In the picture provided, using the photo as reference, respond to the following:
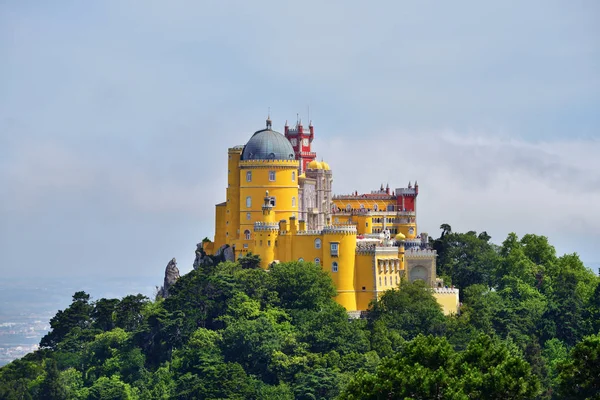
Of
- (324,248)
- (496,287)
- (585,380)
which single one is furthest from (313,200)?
(585,380)

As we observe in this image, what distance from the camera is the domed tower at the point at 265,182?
111 meters

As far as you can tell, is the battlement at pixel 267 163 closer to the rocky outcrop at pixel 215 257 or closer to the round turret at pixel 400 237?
the rocky outcrop at pixel 215 257

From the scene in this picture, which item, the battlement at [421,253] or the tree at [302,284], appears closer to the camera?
the tree at [302,284]

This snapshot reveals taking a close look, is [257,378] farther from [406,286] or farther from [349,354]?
[406,286]

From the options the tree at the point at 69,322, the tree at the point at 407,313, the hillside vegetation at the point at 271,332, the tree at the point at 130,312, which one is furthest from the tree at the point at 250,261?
the tree at the point at 69,322

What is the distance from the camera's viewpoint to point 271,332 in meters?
104

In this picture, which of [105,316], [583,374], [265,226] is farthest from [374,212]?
[583,374]

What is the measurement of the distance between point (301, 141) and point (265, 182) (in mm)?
14084

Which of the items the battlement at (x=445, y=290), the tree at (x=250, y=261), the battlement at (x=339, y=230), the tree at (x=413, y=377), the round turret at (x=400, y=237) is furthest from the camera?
the round turret at (x=400, y=237)

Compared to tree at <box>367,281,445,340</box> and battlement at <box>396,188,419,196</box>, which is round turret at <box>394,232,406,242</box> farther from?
tree at <box>367,281,445,340</box>

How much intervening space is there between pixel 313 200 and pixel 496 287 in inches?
730

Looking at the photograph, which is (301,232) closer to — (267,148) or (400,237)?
(267,148)

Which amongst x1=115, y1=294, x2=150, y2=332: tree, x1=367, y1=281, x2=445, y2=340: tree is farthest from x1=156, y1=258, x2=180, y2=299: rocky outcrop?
x1=367, y1=281, x2=445, y2=340: tree

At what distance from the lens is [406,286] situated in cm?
10731
